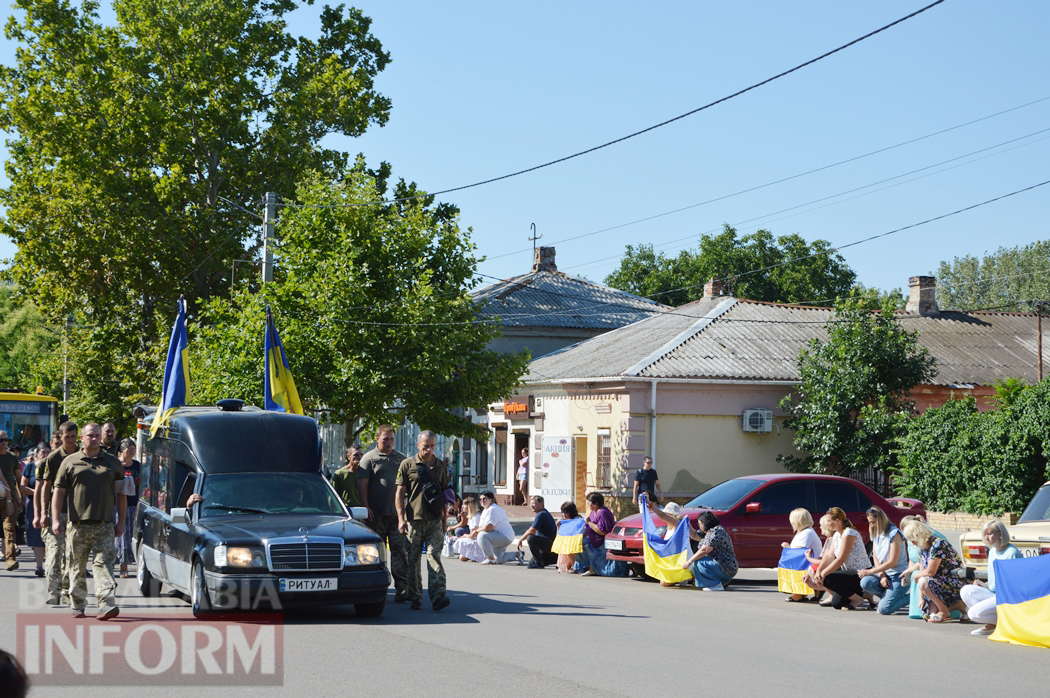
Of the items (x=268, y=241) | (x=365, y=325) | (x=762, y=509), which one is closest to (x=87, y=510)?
(x=762, y=509)

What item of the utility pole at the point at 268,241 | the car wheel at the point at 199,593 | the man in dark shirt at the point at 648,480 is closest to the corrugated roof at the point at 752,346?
the man in dark shirt at the point at 648,480

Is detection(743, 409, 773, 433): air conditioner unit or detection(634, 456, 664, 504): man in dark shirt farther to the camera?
detection(743, 409, 773, 433): air conditioner unit

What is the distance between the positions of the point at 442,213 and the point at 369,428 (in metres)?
12.8

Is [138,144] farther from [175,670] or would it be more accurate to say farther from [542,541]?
[175,670]

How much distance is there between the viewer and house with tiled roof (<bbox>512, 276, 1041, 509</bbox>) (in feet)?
105

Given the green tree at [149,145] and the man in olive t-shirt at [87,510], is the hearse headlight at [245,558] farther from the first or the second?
the green tree at [149,145]

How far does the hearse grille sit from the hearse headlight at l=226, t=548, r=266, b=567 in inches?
4.5

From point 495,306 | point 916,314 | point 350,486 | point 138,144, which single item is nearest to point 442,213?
point 495,306

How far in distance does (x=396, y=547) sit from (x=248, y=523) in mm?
2081

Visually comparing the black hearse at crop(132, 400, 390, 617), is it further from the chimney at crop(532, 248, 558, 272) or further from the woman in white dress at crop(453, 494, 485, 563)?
the chimney at crop(532, 248, 558, 272)

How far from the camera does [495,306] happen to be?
46656mm

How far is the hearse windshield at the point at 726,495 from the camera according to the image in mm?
18797

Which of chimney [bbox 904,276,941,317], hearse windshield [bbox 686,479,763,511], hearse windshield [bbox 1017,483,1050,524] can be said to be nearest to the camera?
hearse windshield [bbox 1017,483,1050,524]

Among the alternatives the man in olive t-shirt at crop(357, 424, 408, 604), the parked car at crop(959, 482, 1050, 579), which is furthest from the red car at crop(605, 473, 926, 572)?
the man in olive t-shirt at crop(357, 424, 408, 604)
